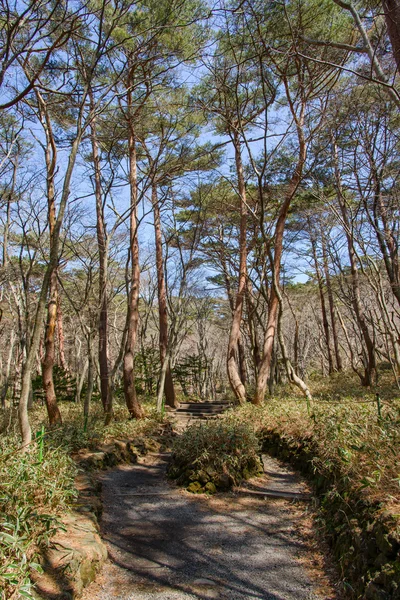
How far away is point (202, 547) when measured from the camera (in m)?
3.68

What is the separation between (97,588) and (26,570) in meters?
0.71

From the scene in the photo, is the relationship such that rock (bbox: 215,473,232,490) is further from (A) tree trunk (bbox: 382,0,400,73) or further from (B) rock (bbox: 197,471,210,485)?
(A) tree trunk (bbox: 382,0,400,73)

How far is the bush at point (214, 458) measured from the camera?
17.2 ft

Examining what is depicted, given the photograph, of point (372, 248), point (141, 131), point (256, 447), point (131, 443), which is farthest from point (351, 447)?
point (141, 131)

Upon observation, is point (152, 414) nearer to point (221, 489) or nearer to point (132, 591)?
point (221, 489)

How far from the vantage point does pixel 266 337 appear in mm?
9961

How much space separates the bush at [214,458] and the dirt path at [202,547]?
0.22 m

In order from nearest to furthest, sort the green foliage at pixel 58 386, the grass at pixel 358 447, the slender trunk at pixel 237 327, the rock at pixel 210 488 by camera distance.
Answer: the grass at pixel 358 447 → the rock at pixel 210 488 → the slender trunk at pixel 237 327 → the green foliage at pixel 58 386

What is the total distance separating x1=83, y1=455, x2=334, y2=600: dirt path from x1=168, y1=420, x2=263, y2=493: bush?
22 cm

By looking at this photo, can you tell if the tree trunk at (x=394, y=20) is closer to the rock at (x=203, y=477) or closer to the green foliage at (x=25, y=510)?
the green foliage at (x=25, y=510)

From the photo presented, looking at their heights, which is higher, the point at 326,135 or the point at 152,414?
the point at 326,135

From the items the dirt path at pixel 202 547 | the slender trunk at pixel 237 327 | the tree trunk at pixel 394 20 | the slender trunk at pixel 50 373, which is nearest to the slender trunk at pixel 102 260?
the slender trunk at pixel 50 373

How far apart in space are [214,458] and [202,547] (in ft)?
5.79

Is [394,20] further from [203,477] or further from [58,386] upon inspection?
[58,386]
